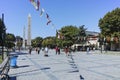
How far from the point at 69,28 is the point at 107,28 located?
61.3ft

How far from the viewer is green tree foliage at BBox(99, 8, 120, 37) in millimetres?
70812

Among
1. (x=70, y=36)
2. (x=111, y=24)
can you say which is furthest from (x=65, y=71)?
(x=70, y=36)

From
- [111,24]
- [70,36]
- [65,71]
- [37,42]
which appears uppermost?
[111,24]

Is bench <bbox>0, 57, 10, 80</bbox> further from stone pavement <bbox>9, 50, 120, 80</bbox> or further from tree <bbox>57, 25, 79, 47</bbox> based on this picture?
tree <bbox>57, 25, 79, 47</bbox>

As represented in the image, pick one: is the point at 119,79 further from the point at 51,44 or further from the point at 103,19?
the point at 51,44

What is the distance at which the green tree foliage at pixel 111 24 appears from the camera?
70.8 metres

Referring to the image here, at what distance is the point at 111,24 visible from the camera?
7212cm

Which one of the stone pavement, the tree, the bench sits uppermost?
the tree

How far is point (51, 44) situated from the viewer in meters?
137

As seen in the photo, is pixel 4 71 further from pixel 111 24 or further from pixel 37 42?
pixel 37 42

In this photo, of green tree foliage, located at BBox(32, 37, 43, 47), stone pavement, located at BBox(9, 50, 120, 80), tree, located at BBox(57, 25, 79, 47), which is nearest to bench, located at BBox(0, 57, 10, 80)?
stone pavement, located at BBox(9, 50, 120, 80)

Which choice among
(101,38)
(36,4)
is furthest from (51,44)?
(36,4)

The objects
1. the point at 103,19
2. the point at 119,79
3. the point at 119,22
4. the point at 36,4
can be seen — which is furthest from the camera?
the point at 103,19

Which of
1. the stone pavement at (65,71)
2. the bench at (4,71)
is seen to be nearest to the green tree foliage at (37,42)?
the stone pavement at (65,71)
